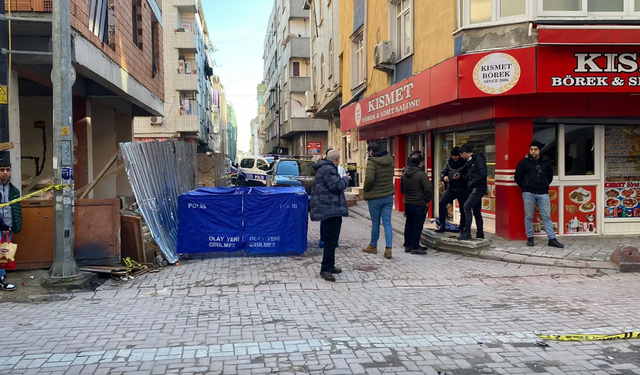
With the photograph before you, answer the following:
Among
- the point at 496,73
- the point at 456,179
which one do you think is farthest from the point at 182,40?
the point at 496,73

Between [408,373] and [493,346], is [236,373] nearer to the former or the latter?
[408,373]

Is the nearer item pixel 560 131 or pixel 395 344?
pixel 395 344

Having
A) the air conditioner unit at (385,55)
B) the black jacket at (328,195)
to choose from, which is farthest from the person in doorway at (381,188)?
the air conditioner unit at (385,55)

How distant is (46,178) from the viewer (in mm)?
14086

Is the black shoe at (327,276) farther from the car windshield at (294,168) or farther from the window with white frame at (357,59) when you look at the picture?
the car windshield at (294,168)

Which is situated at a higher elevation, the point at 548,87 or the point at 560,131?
the point at 548,87

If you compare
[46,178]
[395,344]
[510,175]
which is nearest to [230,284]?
[395,344]

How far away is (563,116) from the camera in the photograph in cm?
1005

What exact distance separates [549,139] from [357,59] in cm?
1091

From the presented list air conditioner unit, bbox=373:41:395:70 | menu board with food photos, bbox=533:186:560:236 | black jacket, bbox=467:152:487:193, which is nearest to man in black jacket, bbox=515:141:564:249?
black jacket, bbox=467:152:487:193

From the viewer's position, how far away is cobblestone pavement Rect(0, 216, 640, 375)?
4461mm

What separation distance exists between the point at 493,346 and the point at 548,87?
5.97 meters

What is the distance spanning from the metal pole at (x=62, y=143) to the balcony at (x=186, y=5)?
3378cm

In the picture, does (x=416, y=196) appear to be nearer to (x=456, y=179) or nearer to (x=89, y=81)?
(x=456, y=179)
